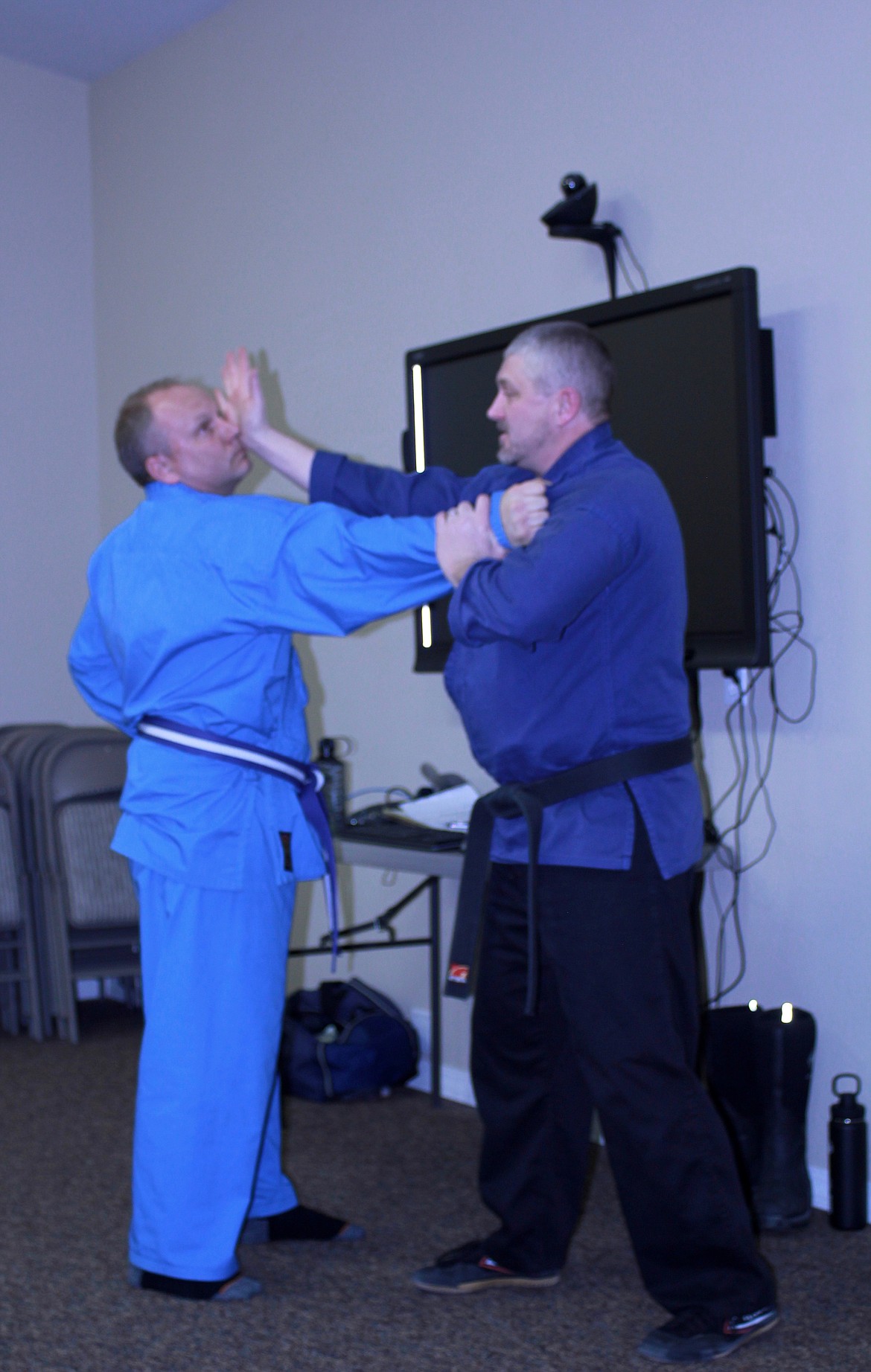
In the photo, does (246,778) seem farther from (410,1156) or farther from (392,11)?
(392,11)

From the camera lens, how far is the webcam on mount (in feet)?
9.98

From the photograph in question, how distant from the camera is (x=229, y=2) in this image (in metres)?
4.36

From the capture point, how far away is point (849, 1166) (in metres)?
2.66

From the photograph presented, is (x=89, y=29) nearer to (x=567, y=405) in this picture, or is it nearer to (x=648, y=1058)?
(x=567, y=405)

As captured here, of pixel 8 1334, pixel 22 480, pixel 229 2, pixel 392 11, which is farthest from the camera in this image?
pixel 22 480

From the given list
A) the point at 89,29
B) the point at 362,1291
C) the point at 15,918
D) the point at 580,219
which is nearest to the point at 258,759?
the point at 362,1291

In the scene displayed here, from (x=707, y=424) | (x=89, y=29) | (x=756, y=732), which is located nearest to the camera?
(x=707, y=424)

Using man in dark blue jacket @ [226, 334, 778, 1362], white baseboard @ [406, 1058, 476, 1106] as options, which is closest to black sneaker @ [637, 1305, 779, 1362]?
man in dark blue jacket @ [226, 334, 778, 1362]

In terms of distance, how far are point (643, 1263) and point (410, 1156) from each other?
1.15 metres

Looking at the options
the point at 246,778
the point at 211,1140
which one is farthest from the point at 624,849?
the point at 211,1140

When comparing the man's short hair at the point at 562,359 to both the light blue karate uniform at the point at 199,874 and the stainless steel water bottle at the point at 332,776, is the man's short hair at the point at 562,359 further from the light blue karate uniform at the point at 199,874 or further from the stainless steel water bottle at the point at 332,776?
the stainless steel water bottle at the point at 332,776

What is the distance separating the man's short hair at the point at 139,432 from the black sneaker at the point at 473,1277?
149 centimetres

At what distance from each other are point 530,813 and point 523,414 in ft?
2.06

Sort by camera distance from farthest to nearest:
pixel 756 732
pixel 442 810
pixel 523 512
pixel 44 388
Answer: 1. pixel 44 388
2. pixel 442 810
3. pixel 756 732
4. pixel 523 512
